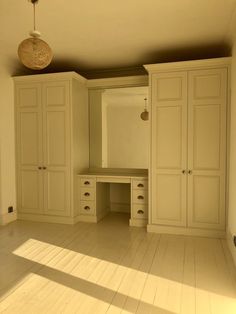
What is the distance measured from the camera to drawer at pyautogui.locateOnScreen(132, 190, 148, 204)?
12.4 ft

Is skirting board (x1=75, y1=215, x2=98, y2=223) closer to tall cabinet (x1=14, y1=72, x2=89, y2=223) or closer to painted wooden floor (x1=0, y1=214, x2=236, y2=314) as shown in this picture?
tall cabinet (x1=14, y1=72, x2=89, y2=223)

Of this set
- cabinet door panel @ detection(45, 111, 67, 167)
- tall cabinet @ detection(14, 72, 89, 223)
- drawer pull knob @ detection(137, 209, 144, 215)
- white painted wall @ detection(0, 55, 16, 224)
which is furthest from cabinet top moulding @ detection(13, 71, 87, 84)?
drawer pull knob @ detection(137, 209, 144, 215)

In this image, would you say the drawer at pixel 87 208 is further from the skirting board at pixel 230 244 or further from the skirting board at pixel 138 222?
the skirting board at pixel 230 244

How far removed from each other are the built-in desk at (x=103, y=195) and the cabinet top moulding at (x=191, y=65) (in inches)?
58.8

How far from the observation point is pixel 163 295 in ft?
7.00

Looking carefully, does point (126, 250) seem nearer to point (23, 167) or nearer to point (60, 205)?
point (60, 205)

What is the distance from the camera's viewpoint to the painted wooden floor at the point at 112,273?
2.02 m

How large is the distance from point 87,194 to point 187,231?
1.55 metres

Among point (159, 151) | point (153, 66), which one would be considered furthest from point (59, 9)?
point (159, 151)

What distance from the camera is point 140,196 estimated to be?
3.81m

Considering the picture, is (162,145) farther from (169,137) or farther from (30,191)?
(30,191)

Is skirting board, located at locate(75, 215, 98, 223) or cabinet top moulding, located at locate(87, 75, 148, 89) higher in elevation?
cabinet top moulding, located at locate(87, 75, 148, 89)

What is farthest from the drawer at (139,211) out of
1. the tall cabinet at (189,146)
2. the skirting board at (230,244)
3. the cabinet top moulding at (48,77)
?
the cabinet top moulding at (48,77)

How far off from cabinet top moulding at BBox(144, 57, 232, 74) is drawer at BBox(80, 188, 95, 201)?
1.93 m
